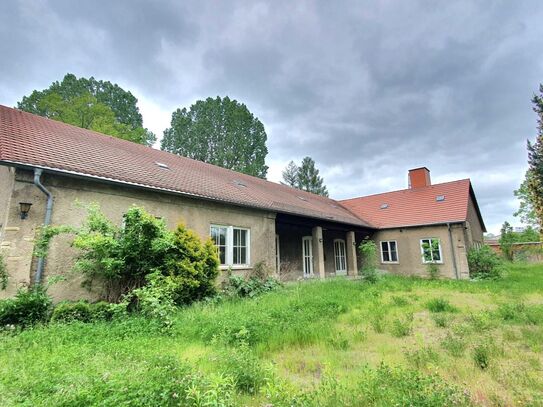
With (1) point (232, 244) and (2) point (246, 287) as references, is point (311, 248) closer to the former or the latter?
(1) point (232, 244)

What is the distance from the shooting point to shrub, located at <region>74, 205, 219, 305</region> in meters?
6.59

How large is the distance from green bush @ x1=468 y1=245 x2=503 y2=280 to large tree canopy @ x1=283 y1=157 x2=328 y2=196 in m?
26.6

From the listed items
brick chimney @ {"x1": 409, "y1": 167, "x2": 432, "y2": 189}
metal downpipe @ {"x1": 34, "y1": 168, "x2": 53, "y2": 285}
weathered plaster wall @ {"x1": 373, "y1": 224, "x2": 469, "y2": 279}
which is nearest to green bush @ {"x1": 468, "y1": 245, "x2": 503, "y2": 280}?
weathered plaster wall @ {"x1": 373, "y1": 224, "x2": 469, "y2": 279}

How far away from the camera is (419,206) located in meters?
18.8

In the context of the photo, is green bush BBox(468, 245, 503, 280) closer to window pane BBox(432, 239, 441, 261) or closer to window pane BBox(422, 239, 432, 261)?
window pane BBox(432, 239, 441, 261)

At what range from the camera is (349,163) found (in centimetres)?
2909

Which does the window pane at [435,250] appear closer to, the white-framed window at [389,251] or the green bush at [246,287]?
the white-framed window at [389,251]

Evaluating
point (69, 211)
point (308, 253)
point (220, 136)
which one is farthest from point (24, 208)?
point (220, 136)

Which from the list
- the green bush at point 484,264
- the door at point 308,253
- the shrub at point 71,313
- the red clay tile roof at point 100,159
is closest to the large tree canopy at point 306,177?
the green bush at point 484,264

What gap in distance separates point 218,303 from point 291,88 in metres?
11.4

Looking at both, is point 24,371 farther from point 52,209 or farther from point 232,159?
→ point 232,159

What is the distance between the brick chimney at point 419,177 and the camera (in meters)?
21.1

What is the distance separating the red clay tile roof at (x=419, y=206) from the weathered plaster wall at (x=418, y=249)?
51cm

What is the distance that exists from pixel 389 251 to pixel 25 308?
59.3ft
